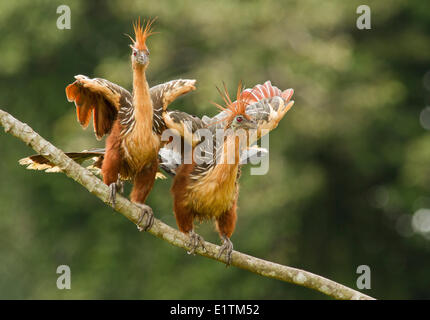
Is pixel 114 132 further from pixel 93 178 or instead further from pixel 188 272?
pixel 188 272

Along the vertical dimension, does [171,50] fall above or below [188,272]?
above

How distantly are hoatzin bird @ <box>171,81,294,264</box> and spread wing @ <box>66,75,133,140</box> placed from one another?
0.63 meters

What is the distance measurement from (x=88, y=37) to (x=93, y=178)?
956 cm

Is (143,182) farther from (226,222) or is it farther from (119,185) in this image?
(226,222)

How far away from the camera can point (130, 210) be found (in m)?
4.93

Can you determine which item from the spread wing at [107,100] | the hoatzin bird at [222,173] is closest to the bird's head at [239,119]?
the hoatzin bird at [222,173]

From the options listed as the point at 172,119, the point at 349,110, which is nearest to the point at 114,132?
the point at 172,119

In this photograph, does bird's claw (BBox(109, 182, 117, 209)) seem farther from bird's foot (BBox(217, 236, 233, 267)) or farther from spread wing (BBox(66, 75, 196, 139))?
bird's foot (BBox(217, 236, 233, 267))

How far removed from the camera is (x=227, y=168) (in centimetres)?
518

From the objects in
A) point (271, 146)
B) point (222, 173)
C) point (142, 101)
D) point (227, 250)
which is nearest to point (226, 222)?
point (227, 250)

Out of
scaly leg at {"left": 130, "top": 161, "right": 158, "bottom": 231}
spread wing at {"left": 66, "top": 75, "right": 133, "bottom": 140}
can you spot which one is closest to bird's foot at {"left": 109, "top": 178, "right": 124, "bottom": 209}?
scaly leg at {"left": 130, "top": 161, "right": 158, "bottom": 231}

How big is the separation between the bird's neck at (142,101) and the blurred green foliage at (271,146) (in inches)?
250

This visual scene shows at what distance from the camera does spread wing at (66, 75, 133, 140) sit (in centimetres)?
511

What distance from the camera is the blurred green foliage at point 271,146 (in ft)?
39.5
